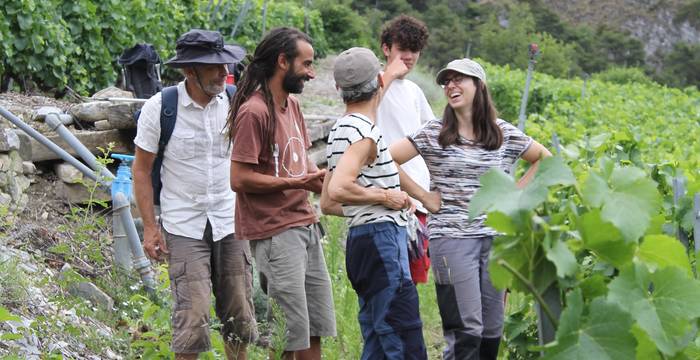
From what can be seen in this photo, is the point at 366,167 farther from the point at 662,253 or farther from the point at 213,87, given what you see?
the point at 662,253

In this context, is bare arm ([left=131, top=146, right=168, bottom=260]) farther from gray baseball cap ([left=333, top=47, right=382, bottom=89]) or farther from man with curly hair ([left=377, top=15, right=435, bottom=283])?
man with curly hair ([left=377, top=15, right=435, bottom=283])

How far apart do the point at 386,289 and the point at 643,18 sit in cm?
9385

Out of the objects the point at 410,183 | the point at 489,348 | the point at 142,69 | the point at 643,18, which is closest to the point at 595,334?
the point at 410,183

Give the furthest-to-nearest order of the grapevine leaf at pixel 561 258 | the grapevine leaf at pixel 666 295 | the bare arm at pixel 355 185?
1. the bare arm at pixel 355 185
2. the grapevine leaf at pixel 666 295
3. the grapevine leaf at pixel 561 258

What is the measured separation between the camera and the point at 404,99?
5914 millimetres

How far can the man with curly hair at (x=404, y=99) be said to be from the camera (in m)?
5.82

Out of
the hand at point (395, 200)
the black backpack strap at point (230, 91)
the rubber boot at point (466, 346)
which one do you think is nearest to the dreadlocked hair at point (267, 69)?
the black backpack strap at point (230, 91)

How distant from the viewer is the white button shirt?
5.23 meters

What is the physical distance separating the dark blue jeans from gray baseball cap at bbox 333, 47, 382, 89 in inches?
23.3

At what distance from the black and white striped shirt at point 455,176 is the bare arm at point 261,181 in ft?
1.77

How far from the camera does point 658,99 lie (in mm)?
25750

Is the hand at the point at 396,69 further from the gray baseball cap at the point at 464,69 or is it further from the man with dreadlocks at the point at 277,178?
the man with dreadlocks at the point at 277,178

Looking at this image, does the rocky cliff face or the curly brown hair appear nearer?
the curly brown hair

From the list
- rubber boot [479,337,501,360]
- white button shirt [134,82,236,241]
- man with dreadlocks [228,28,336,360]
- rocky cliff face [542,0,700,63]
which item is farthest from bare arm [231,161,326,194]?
rocky cliff face [542,0,700,63]
